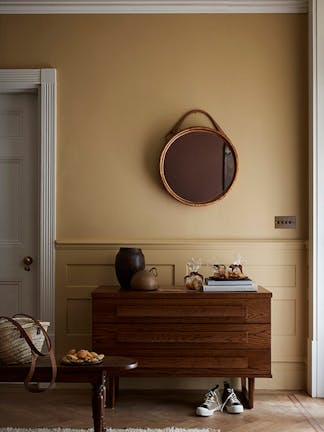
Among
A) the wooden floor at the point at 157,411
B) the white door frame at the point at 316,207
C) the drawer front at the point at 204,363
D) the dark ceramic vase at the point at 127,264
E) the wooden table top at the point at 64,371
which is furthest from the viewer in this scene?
the white door frame at the point at 316,207

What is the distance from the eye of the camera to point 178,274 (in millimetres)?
4695

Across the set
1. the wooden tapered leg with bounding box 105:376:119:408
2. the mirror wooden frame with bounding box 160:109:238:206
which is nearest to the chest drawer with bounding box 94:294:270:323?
the wooden tapered leg with bounding box 105:376:119:408

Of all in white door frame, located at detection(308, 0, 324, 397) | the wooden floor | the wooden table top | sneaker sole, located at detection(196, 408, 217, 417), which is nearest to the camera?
the wooden table top

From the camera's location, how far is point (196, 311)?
4.14 m

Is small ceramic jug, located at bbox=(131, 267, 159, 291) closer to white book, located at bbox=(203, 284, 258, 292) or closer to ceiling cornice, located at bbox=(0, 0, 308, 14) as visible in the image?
white book, located at bbox=(203, 284, 258, 292)

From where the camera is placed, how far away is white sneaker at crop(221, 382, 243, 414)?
407 cm

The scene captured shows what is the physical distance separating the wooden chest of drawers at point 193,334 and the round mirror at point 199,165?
2.70 feet

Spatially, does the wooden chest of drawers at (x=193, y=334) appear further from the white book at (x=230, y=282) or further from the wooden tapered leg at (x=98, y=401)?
the wooden tapered leg at (x=98, y=401)

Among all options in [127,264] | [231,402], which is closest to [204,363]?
[231,402]

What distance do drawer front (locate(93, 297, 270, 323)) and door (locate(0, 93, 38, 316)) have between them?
3.23 ft

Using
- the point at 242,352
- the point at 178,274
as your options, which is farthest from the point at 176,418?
the point at 178,274

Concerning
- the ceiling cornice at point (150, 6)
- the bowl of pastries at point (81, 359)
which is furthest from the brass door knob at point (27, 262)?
the ceiling cornice at point (150, 6)

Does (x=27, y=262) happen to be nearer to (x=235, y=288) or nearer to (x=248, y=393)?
(x=235, y=288)

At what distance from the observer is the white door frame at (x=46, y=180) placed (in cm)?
468
